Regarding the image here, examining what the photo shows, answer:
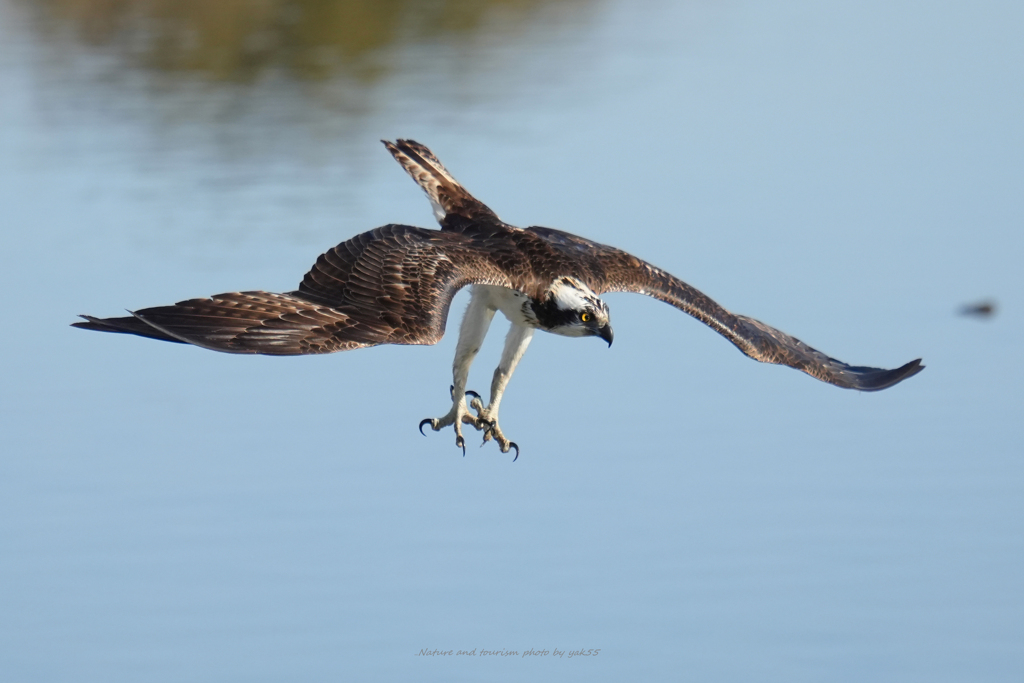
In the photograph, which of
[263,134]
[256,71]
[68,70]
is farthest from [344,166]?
[68,70]

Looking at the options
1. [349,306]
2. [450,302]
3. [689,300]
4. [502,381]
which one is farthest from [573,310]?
[349,306]

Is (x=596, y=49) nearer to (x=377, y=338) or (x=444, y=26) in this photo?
(x=444, y=26)

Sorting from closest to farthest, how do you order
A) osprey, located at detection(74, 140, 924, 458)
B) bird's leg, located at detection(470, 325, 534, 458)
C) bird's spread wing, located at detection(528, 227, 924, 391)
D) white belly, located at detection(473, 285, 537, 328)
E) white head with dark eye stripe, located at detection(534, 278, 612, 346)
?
1. osprey, located at detection(74, 140, 924, 458)
2. white head with dark eye stripe, located at detection(534, 278, 612, 346)
3. white belly, located at detection(473, 285, 537, 328)
4. bird's spread wing, located at detection(528, 227, 924, 391)
5. bird's leg, located at detection(470, 325, 534, 458)

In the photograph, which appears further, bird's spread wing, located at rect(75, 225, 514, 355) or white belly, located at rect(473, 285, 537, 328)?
white belly, located at rect(473, 285, 537, 328)

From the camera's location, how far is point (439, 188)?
44.2 ft

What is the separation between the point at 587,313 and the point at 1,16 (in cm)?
2676

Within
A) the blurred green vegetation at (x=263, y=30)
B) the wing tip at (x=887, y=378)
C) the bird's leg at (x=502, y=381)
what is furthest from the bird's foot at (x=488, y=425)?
the blurred green vegetation at (x=263, y=30)

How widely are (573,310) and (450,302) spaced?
0.92 metres

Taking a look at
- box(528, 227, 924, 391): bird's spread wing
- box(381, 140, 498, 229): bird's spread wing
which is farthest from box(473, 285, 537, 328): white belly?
box(381, 140, 498, 229): bird's spread wing

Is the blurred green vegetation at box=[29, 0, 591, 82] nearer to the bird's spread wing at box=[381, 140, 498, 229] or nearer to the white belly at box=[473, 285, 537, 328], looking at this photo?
the bird's spread wing at box=[381, 140, 498, 229]

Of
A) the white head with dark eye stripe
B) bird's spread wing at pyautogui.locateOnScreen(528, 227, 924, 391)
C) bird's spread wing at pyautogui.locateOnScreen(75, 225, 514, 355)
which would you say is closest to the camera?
bird's spread wing at pyautogui.locateOnScreen(75, 225, 514, 355)

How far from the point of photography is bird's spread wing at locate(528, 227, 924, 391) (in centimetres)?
1259

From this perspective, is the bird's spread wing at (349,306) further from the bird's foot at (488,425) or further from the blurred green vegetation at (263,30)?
the blurred green vegetation at (263,30)

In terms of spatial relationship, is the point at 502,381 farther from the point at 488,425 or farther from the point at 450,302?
the point at 450,302
